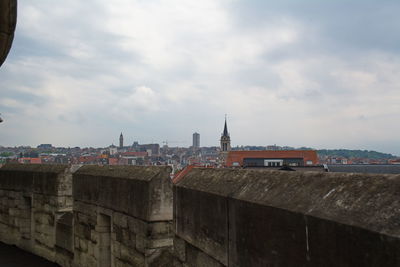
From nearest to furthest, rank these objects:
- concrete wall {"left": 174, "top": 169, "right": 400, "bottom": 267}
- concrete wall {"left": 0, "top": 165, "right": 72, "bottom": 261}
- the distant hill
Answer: concrete wall {"left": 174, "top": 169, "right": 400, "bottom": 267} → concrete wall {"left": 0, "top": 165, "right": 72, "bottom": 261} → the distant hill

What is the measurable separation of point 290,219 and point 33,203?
645 centimetres

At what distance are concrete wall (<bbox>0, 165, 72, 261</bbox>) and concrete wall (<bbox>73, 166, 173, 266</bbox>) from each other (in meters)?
0.61

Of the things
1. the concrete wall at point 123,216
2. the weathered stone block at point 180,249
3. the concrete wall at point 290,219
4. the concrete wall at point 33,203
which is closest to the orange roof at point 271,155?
the concrete wall at point 33,203

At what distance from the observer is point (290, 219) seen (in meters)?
2.01

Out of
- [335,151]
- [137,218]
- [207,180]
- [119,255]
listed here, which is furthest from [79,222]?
[335,151]

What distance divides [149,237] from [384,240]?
3.16 m

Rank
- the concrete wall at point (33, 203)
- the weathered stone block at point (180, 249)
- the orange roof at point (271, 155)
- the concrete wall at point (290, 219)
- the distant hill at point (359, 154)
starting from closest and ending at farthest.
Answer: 1. the concrete wall at point (290, 219)
2. the weathered stone block at point (180, 249)
3. the concrete wall at point (33, 203)
4. the orange roof at point (271, 155)
5. the distant hill at point (359, 154)

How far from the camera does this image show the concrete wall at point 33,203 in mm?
6621

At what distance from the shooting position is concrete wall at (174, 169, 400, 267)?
1.60 meters

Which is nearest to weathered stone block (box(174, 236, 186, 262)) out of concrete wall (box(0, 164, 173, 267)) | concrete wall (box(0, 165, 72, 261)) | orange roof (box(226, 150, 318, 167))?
concrete wall (box(0, 164, 173, 267))

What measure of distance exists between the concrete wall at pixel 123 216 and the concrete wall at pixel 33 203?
61 centimetres

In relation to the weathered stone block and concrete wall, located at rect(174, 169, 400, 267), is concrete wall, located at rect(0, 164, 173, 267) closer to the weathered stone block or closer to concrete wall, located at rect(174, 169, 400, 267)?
the weathered stone block

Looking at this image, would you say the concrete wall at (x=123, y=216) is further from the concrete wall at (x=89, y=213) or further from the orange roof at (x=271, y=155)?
the orange roof at (x=271, y=155)

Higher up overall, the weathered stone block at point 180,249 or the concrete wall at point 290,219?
the concrete wall at point 290,219
